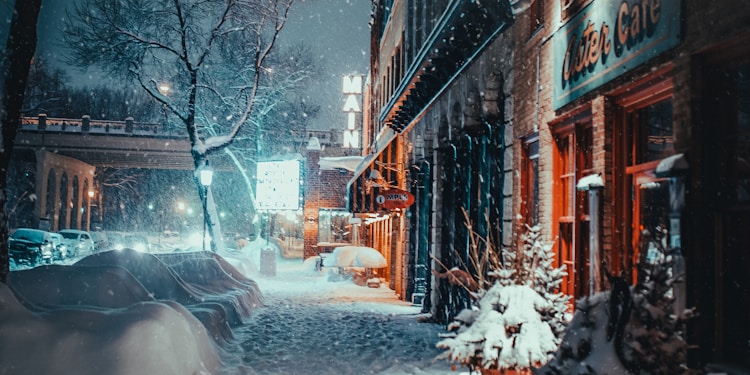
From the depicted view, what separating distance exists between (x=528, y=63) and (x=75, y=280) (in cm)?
688

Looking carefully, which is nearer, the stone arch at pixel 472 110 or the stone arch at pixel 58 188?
the stone arch at pixel 472 110

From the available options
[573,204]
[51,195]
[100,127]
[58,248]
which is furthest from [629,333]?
[51,195]

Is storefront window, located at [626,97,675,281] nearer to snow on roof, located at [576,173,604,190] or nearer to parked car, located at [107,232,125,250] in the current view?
snow on roof, located at [576,173,604,190]

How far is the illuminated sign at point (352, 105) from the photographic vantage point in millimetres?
40781

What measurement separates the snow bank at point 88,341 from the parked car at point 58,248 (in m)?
28.3

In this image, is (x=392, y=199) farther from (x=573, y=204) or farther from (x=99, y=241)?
(x=99, y=241)

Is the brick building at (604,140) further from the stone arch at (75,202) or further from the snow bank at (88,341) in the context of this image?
the stone arch at (75,202)

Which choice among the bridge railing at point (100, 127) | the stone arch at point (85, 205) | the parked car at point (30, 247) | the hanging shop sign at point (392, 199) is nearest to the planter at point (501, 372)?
the hanging shop sign at point (392, 199)

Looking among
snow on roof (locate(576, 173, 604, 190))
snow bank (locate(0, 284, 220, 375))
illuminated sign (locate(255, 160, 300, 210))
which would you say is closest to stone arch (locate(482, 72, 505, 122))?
snow on roof (locate(576, 173, 604, 190))

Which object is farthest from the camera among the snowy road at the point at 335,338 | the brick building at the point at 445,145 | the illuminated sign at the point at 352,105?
the illuminated sign at the point at 352,105

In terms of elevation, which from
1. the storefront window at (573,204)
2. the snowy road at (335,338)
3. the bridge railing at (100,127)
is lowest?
the snowy road at (335,338)

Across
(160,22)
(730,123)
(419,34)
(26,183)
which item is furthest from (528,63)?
(26,183)

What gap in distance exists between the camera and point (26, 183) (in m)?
56.8

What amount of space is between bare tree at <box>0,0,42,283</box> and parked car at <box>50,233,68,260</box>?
24931mm
